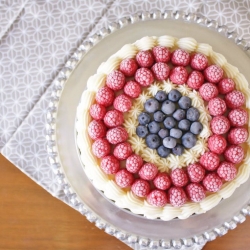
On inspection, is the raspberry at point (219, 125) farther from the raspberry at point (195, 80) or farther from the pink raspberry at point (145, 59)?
the pink raspberry at point (145, 59)

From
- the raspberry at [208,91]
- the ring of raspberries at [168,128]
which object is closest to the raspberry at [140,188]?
the ring of raspberries at [168,128]

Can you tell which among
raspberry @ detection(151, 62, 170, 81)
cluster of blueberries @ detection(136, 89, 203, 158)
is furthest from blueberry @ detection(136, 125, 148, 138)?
raspberry @ detection(151, 62, 170, 81)

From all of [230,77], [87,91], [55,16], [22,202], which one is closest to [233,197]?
[230,77]

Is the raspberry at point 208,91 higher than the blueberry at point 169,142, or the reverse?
the raspberry at point 208,91

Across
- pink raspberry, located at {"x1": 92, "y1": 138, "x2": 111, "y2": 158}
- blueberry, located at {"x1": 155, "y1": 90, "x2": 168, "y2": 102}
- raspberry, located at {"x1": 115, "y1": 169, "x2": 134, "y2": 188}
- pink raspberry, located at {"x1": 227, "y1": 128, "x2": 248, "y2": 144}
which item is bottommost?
raspberry, located at {"x1": 115, "y1": 169, "x2": 134, "y2": 188}

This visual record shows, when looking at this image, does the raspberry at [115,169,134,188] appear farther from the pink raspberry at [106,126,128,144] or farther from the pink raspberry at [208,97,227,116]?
the pink raspberry at [208,97,227,116]

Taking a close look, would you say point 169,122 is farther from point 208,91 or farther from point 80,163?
point 80,163
